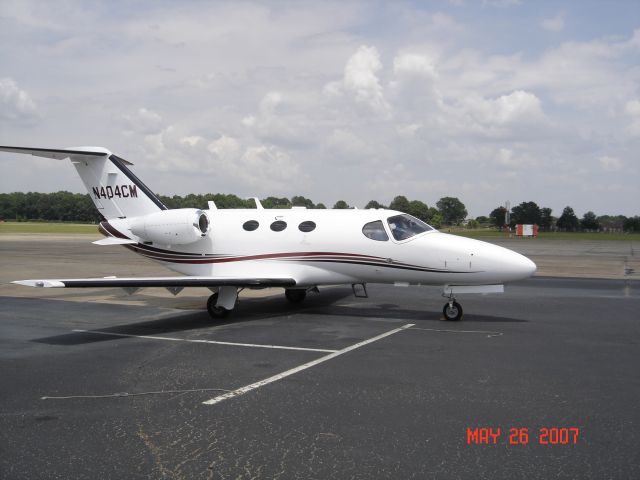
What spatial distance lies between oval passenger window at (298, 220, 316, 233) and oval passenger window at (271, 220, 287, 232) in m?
0.43

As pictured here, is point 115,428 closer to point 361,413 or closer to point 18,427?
point 18,427

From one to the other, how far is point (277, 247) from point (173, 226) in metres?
2.77

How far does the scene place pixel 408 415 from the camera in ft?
Result: 19.5

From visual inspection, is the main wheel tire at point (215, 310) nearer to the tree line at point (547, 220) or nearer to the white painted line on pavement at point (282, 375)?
the white painted line on pavement at point (282, 375)

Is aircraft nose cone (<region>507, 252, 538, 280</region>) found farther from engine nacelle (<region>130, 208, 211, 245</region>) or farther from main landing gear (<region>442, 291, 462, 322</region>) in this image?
engine nacelle (<region>130, 208, 211, 245</region>)

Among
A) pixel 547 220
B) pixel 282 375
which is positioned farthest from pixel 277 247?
pixel 547 220

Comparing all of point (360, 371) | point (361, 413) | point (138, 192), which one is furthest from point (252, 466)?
point (138, 192)

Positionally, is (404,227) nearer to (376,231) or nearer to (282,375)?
(376,231)

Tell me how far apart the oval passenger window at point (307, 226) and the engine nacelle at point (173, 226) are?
2510 mm

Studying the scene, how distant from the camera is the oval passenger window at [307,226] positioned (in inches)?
517

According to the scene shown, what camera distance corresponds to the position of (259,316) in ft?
42.6

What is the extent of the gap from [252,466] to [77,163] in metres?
12.5
